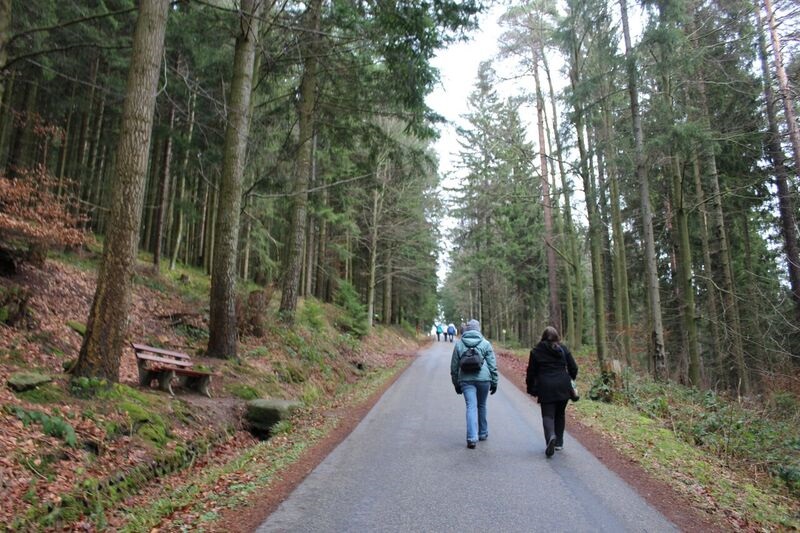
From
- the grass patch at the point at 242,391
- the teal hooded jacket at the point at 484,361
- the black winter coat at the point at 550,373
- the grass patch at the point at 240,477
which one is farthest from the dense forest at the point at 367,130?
the black winter coat at the point at 550,373

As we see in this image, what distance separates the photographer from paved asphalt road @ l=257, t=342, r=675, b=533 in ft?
14.7

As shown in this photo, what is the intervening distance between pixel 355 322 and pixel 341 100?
11204 mm

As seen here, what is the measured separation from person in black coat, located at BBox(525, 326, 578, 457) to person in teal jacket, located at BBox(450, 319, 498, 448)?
25.7 inches

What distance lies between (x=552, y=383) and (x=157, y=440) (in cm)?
541

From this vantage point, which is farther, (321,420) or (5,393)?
(321,420)

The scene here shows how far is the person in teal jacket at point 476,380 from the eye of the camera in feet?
24.8

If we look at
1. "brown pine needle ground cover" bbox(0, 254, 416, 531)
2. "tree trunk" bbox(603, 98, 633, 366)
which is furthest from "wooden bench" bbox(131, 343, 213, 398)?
"tree trunk" bbox(603, 98, 633, 366)

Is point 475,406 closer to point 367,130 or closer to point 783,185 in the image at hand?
point 367,130

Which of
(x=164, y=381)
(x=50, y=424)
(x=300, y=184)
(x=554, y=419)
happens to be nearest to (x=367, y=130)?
(x=300, y=184)

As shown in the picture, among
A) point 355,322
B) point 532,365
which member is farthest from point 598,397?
point 355,322

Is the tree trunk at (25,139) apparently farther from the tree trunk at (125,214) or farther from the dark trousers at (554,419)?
the dark trousers at (554,419)

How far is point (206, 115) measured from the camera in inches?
608

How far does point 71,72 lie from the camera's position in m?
15.6

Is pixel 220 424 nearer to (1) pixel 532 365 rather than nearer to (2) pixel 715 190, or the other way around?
(1) pixel 532 365
